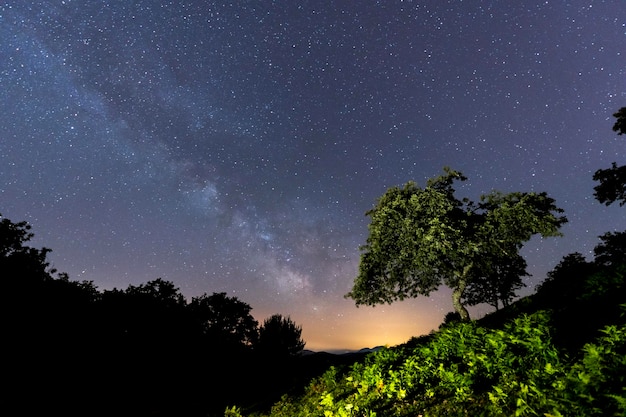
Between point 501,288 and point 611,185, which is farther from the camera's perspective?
point 501,288

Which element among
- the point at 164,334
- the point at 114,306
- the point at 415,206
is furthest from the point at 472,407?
the point at 114,306

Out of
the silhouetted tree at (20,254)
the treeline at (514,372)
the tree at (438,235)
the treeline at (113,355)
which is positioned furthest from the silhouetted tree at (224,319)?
the treeline at (514,372)

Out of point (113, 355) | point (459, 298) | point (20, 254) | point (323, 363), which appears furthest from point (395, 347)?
point (20, 254)

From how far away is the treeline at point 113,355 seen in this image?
1733 centimetres

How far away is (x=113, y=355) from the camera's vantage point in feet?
93.5

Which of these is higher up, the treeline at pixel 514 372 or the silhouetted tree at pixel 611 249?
the silhouetted tree at pixel 611 249

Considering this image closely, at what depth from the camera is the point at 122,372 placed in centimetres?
2698

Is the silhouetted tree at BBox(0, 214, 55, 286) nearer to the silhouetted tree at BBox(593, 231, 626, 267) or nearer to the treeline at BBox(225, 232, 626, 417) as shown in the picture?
the treeline at BBox(225, 232, 626, 417)

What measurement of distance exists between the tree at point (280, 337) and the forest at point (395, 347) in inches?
539

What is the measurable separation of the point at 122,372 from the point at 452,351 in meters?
28.1

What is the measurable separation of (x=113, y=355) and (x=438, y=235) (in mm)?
28584

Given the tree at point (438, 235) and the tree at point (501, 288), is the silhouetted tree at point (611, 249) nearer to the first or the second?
the tree at point (438, 235)

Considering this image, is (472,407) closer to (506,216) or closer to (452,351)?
(452,351)

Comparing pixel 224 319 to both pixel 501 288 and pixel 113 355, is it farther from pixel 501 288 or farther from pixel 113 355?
pixel 501 288
